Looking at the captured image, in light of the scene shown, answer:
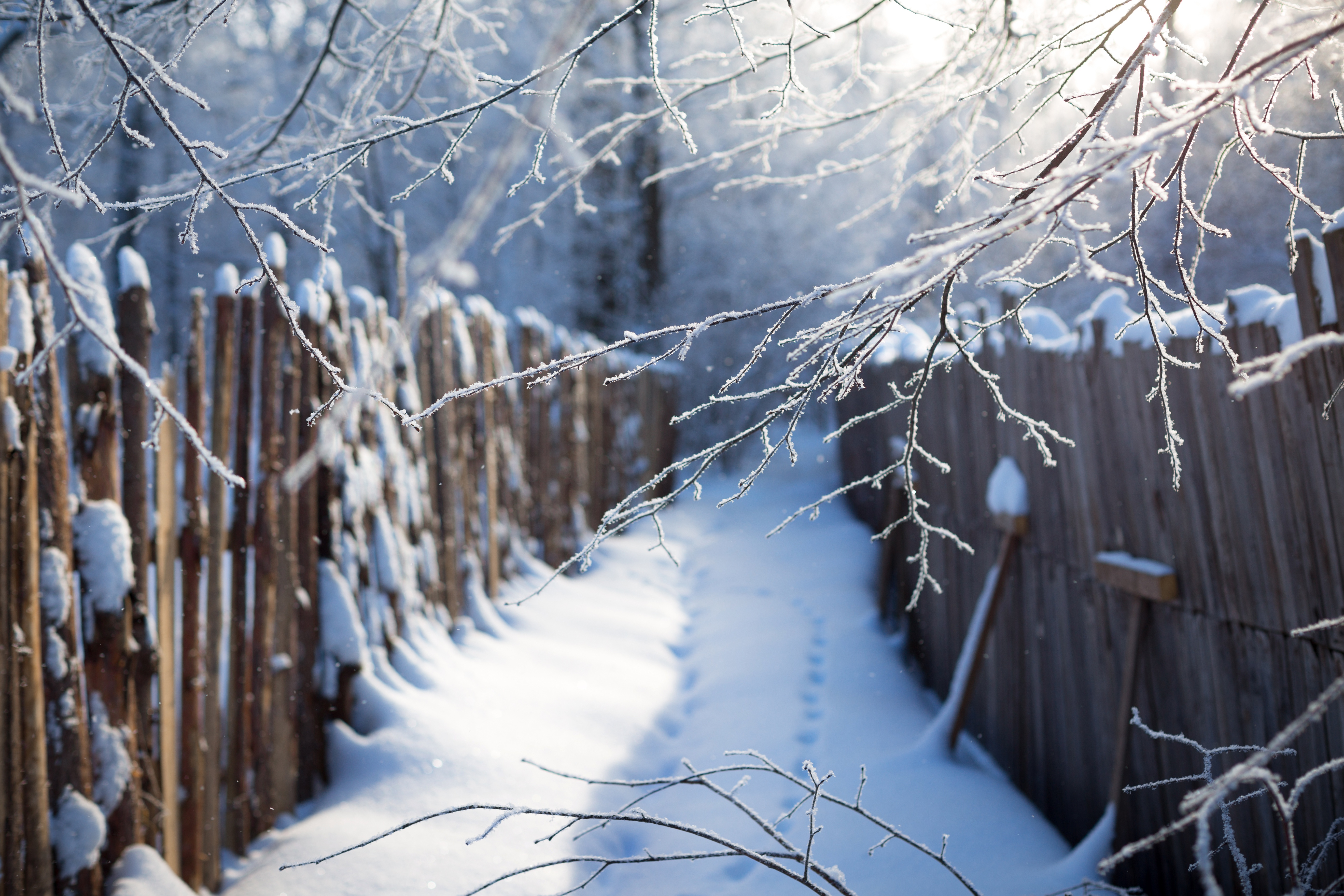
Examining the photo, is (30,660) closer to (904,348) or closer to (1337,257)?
(1337,257)

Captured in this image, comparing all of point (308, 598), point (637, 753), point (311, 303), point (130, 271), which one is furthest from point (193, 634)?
point (637, 753)

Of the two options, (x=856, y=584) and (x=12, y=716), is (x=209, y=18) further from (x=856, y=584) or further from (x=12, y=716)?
(x=856, y=584)

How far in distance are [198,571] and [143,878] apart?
81 centimetres

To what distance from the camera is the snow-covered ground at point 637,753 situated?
241cm

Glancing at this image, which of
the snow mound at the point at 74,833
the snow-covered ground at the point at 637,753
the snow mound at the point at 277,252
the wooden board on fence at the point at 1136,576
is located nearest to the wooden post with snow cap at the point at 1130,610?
the wooden board on fence at the point at 1136,576

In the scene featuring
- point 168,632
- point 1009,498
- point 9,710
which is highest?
point 1009,498

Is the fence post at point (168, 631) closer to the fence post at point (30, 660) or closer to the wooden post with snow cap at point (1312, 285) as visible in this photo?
the fence post at point (30, 660)

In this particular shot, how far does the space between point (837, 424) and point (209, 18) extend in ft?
40.5

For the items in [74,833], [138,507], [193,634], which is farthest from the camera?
A: [193,634]

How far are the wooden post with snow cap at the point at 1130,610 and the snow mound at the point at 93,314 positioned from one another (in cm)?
300

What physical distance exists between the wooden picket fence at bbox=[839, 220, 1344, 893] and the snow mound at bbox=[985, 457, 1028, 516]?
5cm

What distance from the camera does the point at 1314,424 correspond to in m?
1.97

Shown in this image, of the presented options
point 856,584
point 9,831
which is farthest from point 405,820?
point 856,584

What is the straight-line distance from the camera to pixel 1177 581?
2.54 metres
